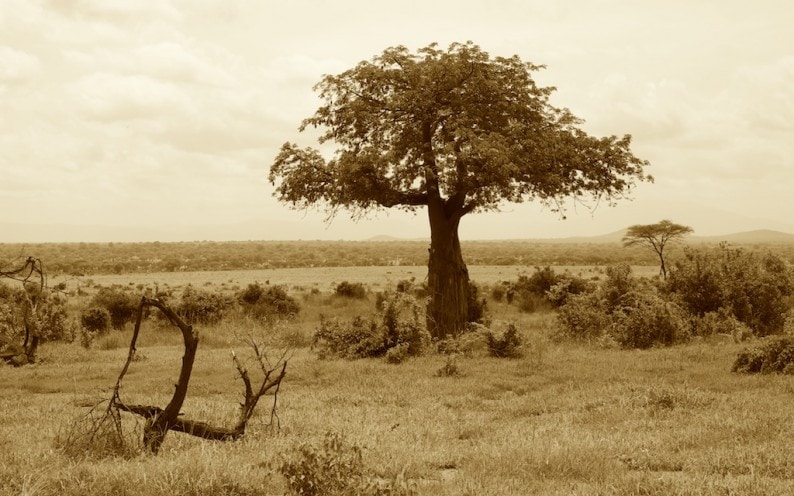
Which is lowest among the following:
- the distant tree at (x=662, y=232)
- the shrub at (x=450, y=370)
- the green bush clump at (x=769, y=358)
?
the shrub at (x=450, y=370)

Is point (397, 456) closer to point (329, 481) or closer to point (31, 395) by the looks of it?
point (329, 481)

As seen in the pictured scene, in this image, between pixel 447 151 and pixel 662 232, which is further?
pixel 662 232

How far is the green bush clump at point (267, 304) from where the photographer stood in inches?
1205

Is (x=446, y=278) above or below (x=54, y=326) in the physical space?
above

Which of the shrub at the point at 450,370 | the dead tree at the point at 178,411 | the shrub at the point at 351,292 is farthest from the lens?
the shrub at the point at 351,292

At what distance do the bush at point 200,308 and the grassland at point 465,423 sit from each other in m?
7.43

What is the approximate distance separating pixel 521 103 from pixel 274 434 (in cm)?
1359

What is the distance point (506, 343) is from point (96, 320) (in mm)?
14782

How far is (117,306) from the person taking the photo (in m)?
27.9

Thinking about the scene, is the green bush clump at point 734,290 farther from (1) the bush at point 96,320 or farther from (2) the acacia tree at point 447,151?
(1) the bush at point 96,320

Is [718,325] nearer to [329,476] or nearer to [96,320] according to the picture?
[329,476]

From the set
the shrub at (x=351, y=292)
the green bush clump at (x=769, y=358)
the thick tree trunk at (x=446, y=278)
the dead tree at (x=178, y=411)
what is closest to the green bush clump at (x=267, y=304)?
the shrub at (x=351, y=292)

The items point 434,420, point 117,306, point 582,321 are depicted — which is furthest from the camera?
point 117,306

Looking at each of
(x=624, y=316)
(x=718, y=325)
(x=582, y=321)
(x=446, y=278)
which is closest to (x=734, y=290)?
(x=718, y=325)
